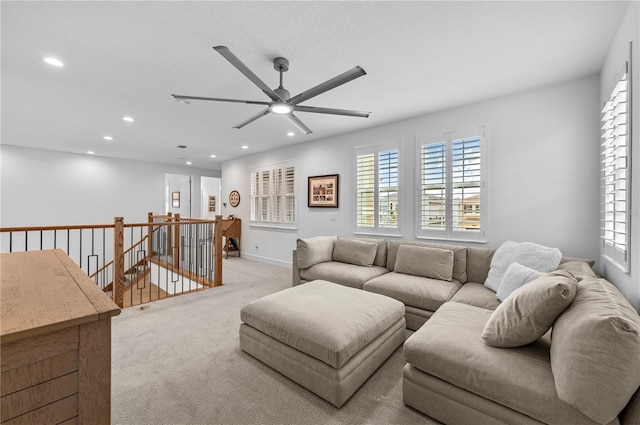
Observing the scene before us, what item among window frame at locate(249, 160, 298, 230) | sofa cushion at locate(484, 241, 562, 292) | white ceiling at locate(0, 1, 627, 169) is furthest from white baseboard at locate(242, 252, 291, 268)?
sofa cushion at locate(484, 241, 562, 292)

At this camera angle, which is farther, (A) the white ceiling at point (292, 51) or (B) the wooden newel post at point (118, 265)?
(B) the wooden newel post at point (118, 265)

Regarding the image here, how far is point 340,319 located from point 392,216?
8.34 feet

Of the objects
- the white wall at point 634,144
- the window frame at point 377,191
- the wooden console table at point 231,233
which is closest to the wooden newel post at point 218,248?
the window frame at point 377,191

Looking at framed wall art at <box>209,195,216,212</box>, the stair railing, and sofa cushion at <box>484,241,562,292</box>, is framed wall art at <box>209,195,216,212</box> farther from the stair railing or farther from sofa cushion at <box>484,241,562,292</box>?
sofa cushion at <box>484,241,562,292</box>

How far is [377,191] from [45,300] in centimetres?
396

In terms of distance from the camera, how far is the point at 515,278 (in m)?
2.29

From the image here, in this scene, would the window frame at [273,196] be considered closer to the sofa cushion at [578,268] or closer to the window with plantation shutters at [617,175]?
the sofa cushion at [578,268]

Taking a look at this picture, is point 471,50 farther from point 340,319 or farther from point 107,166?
point 107,166

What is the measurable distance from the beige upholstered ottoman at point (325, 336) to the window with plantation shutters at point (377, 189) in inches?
78.2

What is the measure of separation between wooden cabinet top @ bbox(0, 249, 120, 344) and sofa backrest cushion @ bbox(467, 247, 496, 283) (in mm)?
3341

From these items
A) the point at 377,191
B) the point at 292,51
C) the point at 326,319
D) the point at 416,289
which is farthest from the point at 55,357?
the point at 377,191

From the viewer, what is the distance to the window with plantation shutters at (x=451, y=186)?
343 cm

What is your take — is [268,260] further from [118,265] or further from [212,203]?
[212,203]

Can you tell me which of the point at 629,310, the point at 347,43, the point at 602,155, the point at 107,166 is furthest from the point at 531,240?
the point at 107,166
